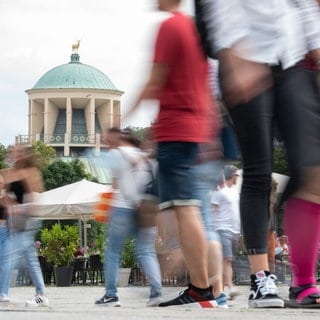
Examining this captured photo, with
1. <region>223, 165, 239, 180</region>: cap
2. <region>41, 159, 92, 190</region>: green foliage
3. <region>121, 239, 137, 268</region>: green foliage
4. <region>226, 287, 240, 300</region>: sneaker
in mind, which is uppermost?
<region>41, 159, 92, 190</region>: green foliage

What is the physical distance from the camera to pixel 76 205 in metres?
19.4

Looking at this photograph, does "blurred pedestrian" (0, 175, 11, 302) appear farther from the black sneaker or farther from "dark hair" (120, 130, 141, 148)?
the black sneaker

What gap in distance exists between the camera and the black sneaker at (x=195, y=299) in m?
4.43

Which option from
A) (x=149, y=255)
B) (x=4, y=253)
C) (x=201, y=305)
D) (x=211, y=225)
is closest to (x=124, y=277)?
(x=4, y=253)

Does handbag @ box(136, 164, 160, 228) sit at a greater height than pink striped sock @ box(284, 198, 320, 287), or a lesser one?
greater

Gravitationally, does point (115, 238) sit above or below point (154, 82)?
below

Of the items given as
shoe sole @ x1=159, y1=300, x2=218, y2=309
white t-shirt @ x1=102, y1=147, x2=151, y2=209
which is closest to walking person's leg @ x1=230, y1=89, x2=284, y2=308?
shoe sole @ x1=159, y1=300, x2=218, y2=309

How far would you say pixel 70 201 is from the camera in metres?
19.7

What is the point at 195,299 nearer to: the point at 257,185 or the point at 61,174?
the point at 257,185

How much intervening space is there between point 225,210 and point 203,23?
5.85 metres

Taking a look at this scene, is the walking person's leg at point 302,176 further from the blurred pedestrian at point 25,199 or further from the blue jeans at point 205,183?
the blurred pedestrian at point 25,199

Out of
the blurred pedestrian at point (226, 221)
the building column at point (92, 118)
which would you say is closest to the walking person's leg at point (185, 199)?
the blurred pedestrian at point (226, 221)

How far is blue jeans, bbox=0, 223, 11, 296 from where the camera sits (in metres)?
9.16

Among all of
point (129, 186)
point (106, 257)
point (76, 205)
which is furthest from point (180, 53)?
point (76, 205)
